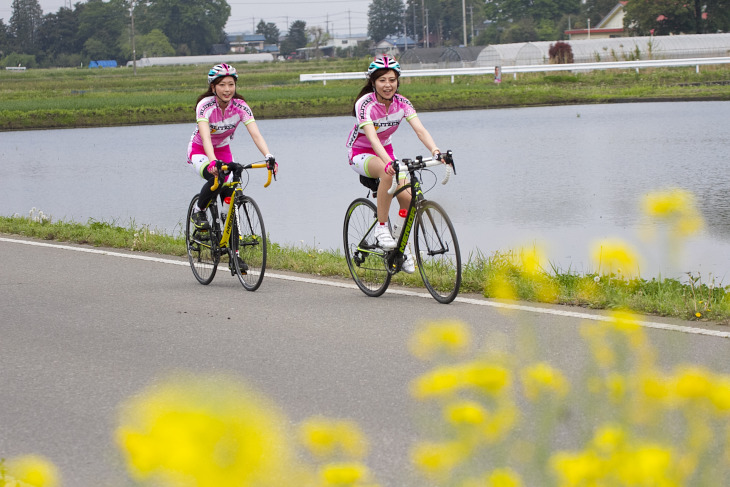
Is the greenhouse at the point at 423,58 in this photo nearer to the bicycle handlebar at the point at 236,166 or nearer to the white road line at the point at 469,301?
the white road line at the point at 469,301

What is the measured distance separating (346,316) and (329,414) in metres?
2.46

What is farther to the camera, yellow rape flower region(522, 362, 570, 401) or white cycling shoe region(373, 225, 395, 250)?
white cycling shoe region(373, 225, 395, 250)

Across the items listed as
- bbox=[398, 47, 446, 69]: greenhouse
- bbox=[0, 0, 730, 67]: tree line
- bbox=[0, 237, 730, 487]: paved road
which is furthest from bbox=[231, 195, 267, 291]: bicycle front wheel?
bbox=[0, 0, 730, 67]: tree line

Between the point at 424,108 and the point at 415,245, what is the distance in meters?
37.6

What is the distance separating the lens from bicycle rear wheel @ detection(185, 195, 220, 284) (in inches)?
365

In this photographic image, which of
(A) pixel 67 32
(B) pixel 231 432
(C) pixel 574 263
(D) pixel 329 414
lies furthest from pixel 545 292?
(A) pixel 67 32

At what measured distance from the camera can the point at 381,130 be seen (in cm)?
807

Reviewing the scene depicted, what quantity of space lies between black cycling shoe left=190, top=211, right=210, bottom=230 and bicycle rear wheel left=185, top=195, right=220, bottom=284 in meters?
0.03

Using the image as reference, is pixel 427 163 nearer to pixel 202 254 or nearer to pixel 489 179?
pixel 202 254

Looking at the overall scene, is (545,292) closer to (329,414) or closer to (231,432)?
(329,414)

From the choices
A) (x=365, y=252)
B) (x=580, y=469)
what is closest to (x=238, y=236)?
(x=365, y=252)

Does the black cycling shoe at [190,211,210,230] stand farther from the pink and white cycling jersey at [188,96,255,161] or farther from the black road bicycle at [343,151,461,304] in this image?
the black road bicycle at [343,151,461,304]

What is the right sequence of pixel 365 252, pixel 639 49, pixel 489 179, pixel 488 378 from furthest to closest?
1. pixel 639 49
2. pixel 489 179
3. pixel 365 252
4. pixel 488 378

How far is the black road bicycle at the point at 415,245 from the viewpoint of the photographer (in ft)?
25.0
